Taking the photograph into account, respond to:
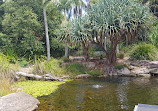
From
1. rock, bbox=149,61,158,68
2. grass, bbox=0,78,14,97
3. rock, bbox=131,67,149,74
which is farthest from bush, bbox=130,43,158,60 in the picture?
grass, bbox=0,78,14,97

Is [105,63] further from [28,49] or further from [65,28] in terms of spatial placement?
[28,49]

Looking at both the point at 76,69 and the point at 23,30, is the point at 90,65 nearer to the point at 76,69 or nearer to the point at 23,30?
the point at 76,69

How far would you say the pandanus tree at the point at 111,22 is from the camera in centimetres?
997

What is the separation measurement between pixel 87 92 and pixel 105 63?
16.8 ft

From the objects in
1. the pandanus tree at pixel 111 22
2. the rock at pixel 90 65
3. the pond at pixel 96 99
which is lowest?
the pond at pixel 96 99

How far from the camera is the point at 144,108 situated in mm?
2113

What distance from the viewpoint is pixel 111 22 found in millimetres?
10094

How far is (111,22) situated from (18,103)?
755 centimetres

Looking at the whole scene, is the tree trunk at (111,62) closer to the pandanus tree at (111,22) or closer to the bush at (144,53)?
the pandanus tree at (111,22)

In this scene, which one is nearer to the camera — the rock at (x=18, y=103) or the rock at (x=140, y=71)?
the rock at (x=18, y=103)

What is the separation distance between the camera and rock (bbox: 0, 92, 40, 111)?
4412 millimetres

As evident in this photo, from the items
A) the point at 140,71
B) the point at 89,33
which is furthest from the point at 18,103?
the point at 140,71

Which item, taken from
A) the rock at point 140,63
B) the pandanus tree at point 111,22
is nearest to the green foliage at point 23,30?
the pandanus tree at point 111,22

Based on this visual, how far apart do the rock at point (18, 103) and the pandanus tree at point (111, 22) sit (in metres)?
6.09
